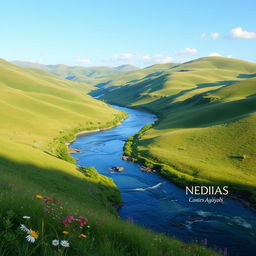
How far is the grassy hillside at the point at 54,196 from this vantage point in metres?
6.07

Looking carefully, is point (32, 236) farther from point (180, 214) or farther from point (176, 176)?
point (176, 176)

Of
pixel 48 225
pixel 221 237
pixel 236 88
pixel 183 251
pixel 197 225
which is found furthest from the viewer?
pixel 236 88

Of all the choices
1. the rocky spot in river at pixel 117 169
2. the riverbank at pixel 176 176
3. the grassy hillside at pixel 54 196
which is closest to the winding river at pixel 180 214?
the rocky spot in river at pixel 117 169

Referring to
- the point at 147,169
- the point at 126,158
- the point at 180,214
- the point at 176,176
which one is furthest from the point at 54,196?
the point at 126,158

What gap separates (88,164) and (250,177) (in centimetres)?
3470

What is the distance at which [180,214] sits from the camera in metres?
36.7

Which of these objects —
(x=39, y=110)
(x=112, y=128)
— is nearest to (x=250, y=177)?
(x=112, y=128)

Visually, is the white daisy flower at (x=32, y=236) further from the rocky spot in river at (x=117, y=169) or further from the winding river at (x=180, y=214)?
the rocky spot in river at (x=117, y=169)

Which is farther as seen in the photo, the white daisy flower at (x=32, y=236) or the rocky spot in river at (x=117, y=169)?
the rocky spot in river at (x=117, y=169)

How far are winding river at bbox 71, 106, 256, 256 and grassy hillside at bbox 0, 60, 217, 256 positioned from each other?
3777 millimetres

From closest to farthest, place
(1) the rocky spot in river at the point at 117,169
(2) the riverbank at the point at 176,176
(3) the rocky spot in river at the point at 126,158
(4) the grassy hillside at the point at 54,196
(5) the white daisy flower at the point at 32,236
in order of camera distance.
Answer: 1. (5) the white daisy flower at the point at 32,236
2. (4) the grassy hillside at the point at 54,196
3. (2) the riverbank at the point at 176,176
4. (1) the rocky spot in river at the point at 117,169
5. (3) the rocky spot in river at the point at 126,158

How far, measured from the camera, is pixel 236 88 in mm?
144375

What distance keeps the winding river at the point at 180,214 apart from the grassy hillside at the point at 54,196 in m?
3.78

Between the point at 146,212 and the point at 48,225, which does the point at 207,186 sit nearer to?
the point at 146,212
